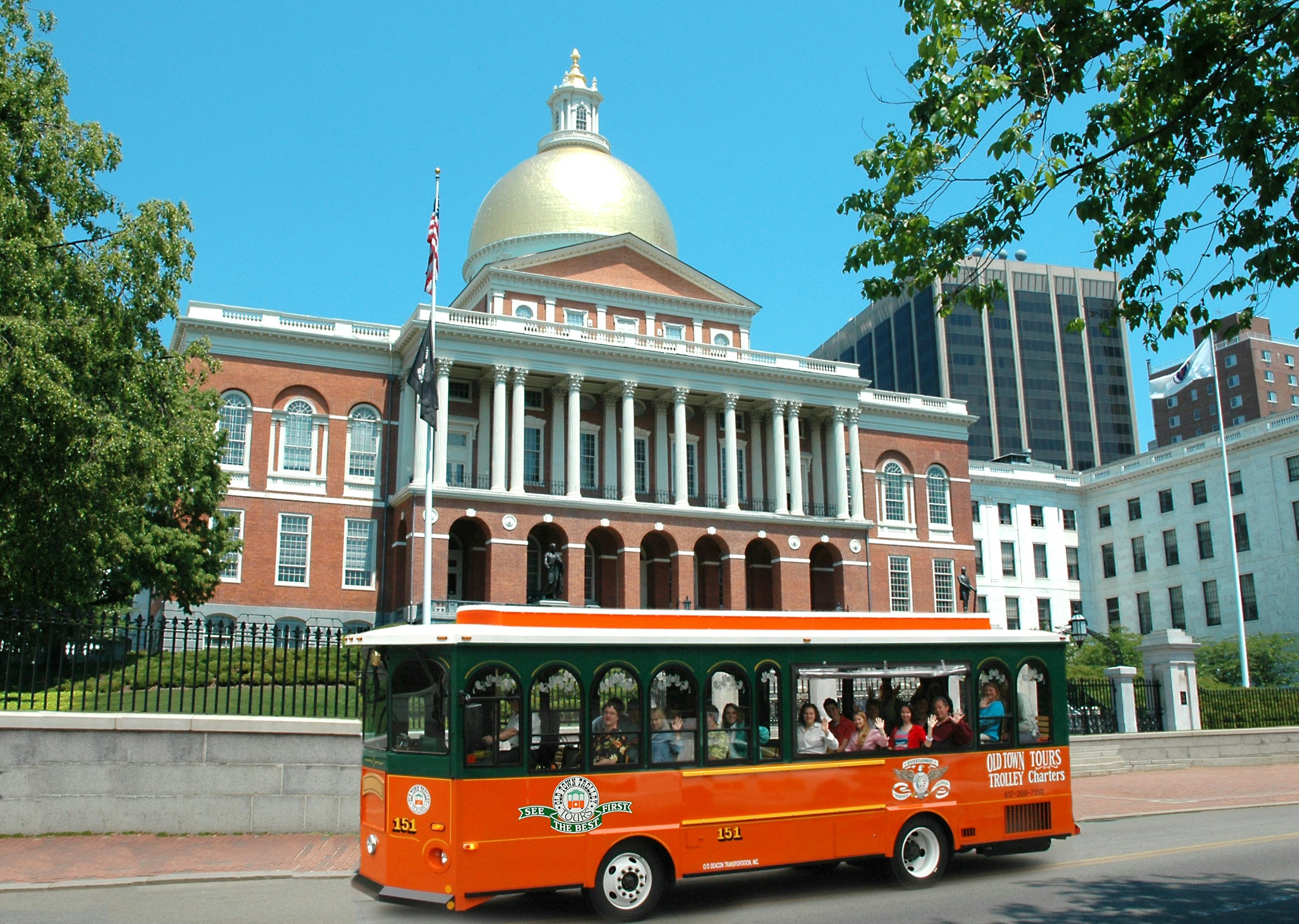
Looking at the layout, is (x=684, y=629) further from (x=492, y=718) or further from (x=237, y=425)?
(x=237, y=425)

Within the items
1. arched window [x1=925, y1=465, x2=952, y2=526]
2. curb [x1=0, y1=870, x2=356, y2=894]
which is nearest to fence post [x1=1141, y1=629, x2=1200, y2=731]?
curb [x1=0, y1=870, x2=356, y2=894]

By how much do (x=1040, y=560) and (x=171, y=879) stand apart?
68.2 meters

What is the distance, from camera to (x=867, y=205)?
11.1 metres

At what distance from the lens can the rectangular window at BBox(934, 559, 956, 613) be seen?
2302 inches

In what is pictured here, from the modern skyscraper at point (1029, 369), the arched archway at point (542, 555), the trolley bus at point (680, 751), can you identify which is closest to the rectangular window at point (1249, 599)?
the arched archway at point (542, 555)

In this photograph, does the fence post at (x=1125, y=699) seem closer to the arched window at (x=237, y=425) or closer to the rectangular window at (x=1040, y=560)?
the arched window at (x=237, y=425)

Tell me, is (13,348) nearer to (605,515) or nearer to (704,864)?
(704,864)

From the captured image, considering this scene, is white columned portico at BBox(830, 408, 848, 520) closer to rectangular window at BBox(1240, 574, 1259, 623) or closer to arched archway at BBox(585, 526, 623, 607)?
arched archway at BBox(585, 526, 623, 607)

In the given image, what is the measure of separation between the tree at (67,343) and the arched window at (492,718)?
1022 cm

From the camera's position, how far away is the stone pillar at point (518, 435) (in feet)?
156

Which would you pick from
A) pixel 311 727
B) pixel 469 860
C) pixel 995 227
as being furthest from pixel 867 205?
pixel 311 727

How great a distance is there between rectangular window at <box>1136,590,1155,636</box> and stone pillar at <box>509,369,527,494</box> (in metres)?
42.8

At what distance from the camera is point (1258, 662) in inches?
2058

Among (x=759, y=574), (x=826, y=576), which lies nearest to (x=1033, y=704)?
(x=759, y=574)
